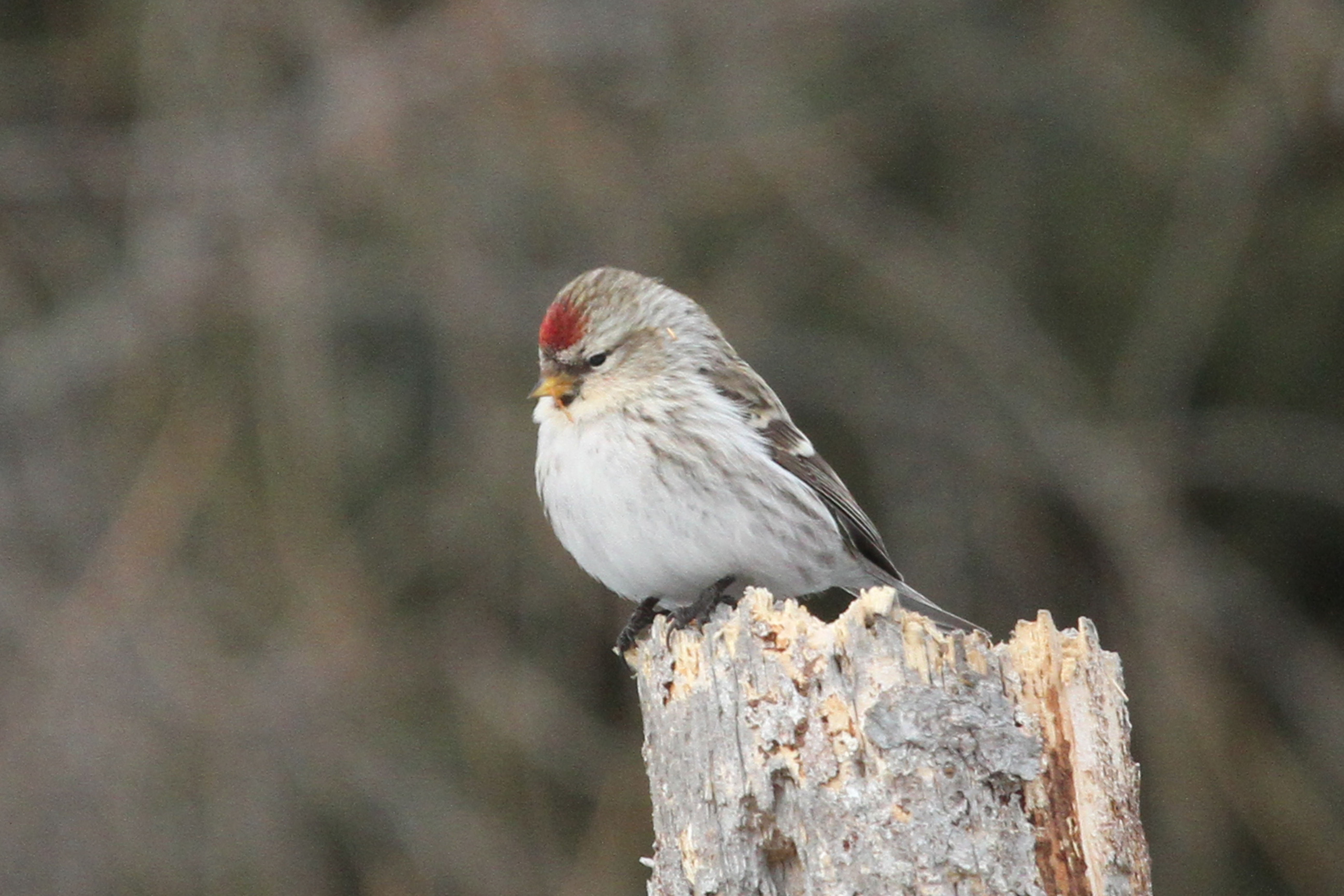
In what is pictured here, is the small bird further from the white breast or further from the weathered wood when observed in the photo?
the weathered wood

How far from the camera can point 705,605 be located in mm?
3590

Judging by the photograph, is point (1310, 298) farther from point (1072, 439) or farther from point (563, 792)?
point (563, 792)

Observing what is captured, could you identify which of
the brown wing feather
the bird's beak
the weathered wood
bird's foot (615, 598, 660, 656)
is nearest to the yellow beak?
the bird's beak

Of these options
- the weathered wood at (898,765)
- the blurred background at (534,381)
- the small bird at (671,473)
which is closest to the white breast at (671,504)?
the small bird at (671,473)

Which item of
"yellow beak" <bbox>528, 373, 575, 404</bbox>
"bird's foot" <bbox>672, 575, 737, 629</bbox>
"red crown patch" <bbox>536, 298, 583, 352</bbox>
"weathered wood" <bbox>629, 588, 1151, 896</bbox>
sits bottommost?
"weathered wood" <bbox>629, 588, 1151, 896</bbox>

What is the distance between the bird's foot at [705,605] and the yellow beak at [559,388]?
0.54 m

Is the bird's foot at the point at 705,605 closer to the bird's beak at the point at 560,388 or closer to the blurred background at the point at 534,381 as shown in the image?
the bird's beak at the point at 560,388

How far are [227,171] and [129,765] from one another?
1980 millimetres

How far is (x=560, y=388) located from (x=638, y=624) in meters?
0.56

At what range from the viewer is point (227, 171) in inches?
228

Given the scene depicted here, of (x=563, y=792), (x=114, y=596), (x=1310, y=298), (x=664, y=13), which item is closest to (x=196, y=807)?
(x=114, y=596)

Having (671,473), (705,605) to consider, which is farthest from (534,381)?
(705,605)

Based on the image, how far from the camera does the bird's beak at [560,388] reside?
12.8 feet

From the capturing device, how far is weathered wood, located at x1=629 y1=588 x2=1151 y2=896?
7.91 ft
